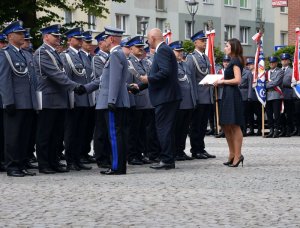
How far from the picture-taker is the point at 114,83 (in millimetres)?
14266

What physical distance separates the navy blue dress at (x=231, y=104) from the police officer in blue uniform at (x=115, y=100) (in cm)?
185

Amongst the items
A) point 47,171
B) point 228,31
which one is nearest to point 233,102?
point 47,171

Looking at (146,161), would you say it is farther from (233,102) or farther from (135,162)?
(233,102)

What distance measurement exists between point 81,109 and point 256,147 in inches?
261

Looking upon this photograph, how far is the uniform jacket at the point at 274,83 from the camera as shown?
27.1m

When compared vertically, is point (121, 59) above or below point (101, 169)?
above

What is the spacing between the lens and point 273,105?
27.2 m

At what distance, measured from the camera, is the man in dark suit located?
15078mm

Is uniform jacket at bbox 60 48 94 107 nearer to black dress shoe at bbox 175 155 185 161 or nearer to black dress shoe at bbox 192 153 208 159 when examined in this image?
black dress shoe at bbox 175 155 185 161

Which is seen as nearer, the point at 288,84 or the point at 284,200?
the point at 284,200

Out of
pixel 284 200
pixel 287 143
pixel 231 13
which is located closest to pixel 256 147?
pixel 287 143

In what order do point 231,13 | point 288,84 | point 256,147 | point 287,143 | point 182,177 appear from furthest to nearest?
point 231,13 < point 288,84 < point 287,143 < point 256,147 < point 182,177

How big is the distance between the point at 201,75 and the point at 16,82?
4.78 metres

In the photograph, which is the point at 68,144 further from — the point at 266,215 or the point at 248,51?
the point at 248,51
